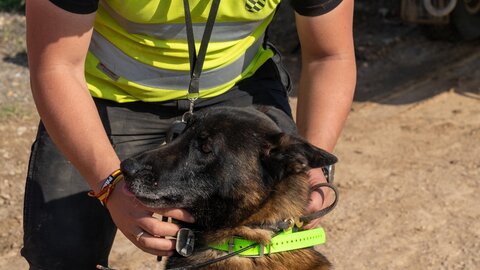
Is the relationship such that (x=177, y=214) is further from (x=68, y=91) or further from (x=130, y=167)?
(x=68, y=91)

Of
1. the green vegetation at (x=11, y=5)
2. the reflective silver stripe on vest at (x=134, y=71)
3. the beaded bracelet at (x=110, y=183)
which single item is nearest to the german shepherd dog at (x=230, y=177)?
the beaded bracelet at (x=110, y=183)

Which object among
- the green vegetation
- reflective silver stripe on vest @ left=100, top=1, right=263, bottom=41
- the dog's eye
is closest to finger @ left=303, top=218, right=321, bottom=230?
the dog's eye

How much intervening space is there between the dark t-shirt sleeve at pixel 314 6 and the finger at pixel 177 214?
1.00m

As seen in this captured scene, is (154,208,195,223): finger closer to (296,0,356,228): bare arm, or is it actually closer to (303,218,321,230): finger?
(303,218,321,230): finger

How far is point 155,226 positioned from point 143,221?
0.04 metres

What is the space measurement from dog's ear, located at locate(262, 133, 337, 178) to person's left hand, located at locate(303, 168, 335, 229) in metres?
0.21

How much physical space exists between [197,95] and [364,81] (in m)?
4.77

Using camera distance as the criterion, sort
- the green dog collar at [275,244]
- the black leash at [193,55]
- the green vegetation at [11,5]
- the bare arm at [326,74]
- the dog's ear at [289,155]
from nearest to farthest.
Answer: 1. the dog's ear at [289,155]
2. the green dog collar at [275,244]
3. the black leash at [193,55]
4. the bare arm at [326,74]
5. the green vegetation at [11,5]

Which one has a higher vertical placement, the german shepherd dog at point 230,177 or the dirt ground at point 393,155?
the german shepherd dog at point 230,177

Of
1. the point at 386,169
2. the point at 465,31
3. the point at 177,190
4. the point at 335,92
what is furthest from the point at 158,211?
the point at 465,31

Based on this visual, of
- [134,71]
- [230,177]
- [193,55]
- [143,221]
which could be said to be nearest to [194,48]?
[193,55]

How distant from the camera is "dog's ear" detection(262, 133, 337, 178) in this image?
2742mm

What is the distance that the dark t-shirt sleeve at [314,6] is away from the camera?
3309 mm

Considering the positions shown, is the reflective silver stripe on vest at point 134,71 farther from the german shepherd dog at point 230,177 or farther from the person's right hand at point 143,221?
the person's right hand at point 143,221
